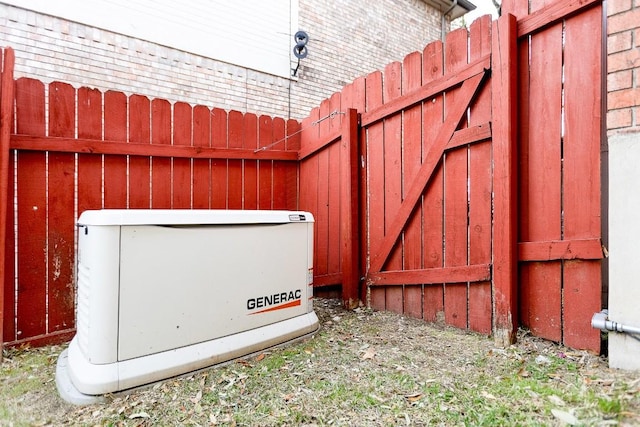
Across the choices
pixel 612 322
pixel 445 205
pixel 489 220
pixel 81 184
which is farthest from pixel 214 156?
pixel 612 322

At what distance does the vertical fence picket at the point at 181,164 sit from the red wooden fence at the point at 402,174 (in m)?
0.02

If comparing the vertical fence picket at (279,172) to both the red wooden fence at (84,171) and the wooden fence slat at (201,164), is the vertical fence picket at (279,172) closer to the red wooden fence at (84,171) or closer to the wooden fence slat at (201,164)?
the red wooden fence at (84,171)

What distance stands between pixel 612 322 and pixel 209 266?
199 cm

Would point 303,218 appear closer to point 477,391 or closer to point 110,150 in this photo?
point 477,391

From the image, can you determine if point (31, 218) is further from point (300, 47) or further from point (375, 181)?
point (300, 47)

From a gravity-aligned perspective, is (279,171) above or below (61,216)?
above

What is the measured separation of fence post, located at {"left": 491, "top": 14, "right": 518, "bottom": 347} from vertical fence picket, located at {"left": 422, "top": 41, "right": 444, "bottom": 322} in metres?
0.43

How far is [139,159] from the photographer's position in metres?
2.80

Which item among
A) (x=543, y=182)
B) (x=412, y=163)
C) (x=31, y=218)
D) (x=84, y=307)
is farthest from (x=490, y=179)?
(x=31, y=218)

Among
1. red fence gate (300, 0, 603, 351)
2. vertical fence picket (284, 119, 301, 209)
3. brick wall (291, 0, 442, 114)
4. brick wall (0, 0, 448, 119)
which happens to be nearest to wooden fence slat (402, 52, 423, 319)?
red fence gate (300, 0, 603, 351)

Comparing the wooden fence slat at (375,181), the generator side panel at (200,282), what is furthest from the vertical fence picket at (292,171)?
the generator side panel at (200,282)

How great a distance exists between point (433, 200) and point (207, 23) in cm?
419

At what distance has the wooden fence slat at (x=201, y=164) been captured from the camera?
3025mm

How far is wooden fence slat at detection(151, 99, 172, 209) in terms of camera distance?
9.36 feet
